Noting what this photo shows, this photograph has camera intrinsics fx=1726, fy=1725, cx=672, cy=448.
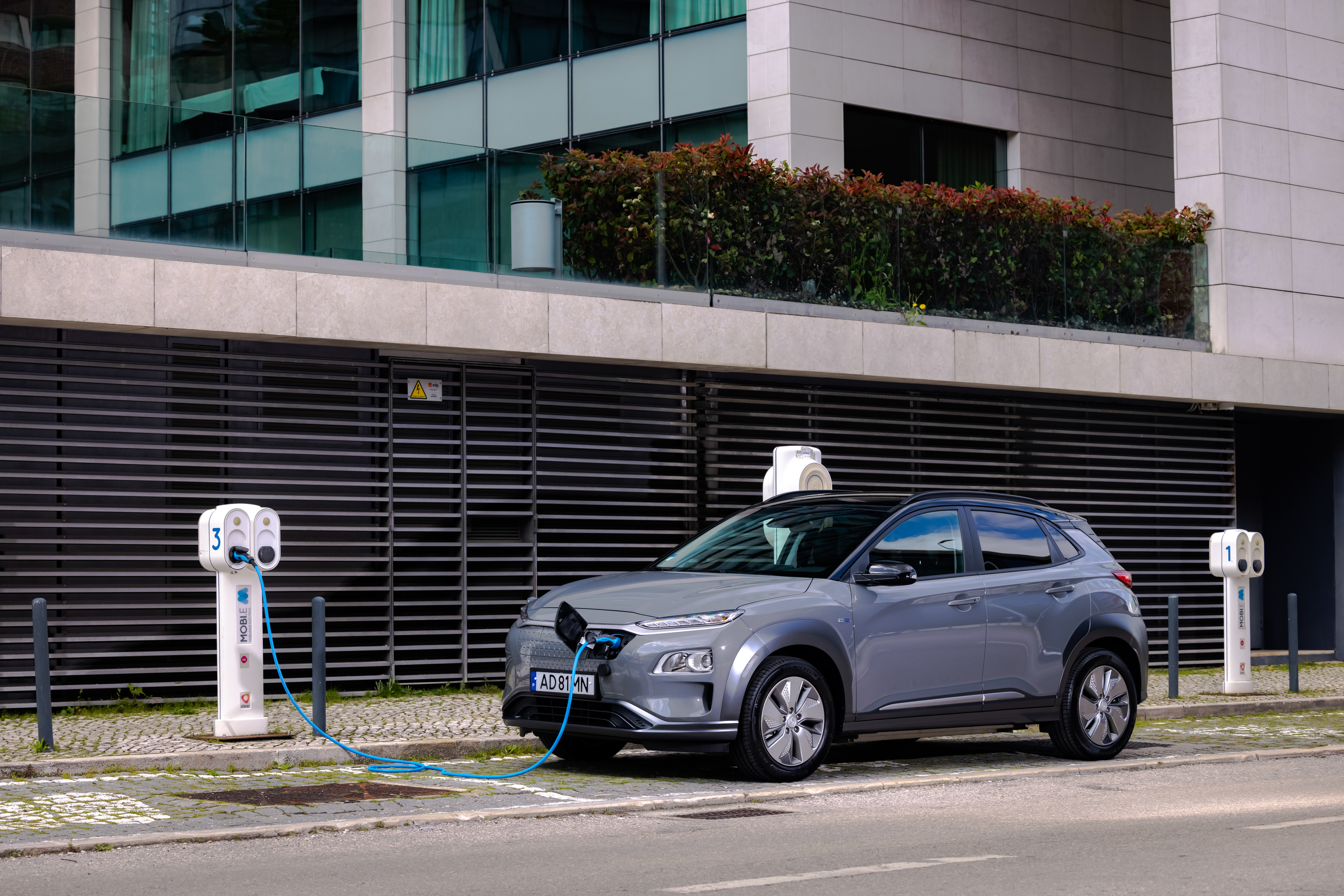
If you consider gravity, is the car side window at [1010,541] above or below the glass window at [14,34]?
below

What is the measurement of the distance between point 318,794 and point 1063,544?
5253 mm

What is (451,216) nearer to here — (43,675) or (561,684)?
(43,675)

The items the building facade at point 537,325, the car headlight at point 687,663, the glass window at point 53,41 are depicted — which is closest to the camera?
the car headlight at point 687,663

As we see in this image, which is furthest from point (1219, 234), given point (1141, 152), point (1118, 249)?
point (1141, 152)

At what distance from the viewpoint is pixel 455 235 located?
1506cm

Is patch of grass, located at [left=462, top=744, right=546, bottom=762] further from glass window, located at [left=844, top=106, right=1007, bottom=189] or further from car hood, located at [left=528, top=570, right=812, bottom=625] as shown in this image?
glass window, located at [left=844, top=106, right=1007, bottom=189]

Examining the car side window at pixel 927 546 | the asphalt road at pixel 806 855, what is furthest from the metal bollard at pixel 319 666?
the car side window at pixel 927 546

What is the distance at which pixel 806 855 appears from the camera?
24.5 ft

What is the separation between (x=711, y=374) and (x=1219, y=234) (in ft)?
24.6

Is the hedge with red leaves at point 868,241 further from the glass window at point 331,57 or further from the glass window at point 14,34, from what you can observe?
the glass window at point 14,34

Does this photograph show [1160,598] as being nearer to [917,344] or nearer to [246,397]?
[917,344]

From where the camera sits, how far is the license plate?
9594 millimetres

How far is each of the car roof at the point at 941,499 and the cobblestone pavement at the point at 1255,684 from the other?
4.26 m

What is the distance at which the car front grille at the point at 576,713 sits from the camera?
9.46 metres
